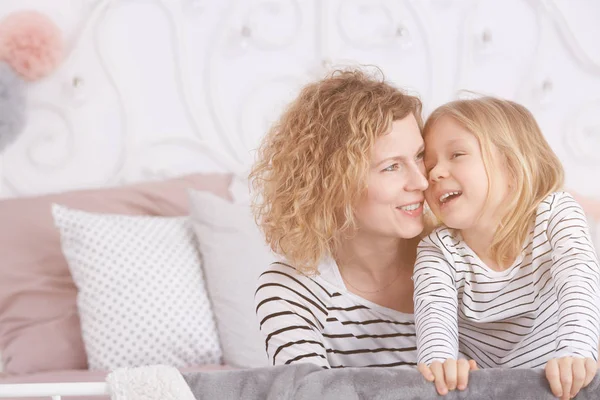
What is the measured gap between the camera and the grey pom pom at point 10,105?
96.3 inches

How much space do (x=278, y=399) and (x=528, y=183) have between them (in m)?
0.66

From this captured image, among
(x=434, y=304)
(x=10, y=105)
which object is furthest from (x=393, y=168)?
(x=10, y=105)

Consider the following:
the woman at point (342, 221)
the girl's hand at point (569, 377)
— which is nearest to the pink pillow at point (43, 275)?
the woman at point (342, 221)

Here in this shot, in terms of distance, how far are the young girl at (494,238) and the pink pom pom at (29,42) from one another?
1466 mm

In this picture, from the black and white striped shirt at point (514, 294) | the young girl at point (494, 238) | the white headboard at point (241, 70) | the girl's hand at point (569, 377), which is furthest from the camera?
the white headboard at point (241, 70)

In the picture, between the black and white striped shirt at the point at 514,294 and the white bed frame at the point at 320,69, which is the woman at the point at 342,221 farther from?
the white bed frame at the point at 320,69

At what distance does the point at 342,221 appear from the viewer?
1.55m

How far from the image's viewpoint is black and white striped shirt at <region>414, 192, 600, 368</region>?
1.23 metres

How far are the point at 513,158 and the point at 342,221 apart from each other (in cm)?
35

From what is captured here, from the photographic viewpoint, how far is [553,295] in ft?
4.41

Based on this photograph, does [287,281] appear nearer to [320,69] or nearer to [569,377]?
[569,377]

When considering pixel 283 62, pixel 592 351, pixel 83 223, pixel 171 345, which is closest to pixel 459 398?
pixel 592 351

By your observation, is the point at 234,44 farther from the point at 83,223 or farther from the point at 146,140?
the point at 83,223

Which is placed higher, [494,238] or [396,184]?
[396,184]
